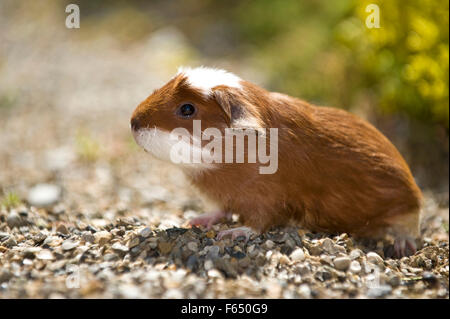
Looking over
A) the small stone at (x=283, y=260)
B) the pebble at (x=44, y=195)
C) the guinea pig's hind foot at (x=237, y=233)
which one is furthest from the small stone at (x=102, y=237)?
the pebble at (x=44, y=195)

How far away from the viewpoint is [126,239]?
3.48 metres

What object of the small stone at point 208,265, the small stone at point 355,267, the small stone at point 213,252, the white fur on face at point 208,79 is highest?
the white fur on face at point 208,79

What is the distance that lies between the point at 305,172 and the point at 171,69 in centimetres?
652

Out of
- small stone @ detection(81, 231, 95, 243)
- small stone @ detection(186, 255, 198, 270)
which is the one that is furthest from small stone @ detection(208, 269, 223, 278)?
small stone @ detection(81, 231, 95, 243)

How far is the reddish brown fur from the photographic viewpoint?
11.3 ft

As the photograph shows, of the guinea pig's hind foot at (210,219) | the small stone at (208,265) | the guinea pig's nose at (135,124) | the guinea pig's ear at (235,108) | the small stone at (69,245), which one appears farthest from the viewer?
the guinea pig's hind foot at (210,219)

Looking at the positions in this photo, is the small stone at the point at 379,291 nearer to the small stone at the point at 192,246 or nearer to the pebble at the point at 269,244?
the pebble at the point at 269,244

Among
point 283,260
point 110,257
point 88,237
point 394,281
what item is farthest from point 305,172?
point 88,237

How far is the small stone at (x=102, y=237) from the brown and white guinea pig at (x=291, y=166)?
26.7 inches

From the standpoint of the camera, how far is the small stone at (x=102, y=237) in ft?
11.4

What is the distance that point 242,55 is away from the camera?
1095cm

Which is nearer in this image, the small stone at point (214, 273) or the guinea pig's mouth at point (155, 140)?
the small stone at point (214, 273)

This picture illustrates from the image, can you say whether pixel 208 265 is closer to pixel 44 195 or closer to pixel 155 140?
pixel 155 140

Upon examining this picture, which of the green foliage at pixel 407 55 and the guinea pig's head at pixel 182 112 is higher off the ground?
the green foliage at pixel 407 55
